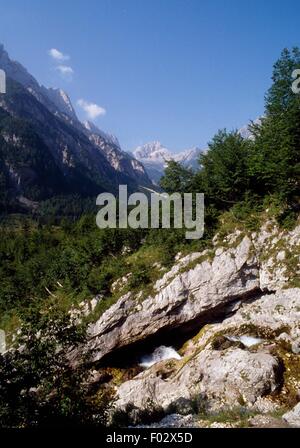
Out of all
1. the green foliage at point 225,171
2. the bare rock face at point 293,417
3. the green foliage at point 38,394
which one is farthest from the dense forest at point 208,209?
the bare rock face at point 293,417

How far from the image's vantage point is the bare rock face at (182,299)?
33312mm

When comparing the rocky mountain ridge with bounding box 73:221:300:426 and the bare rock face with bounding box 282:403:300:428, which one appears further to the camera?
the rocky mountain ridge with bounding box 73:221:300:426

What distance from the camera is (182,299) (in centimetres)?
3447

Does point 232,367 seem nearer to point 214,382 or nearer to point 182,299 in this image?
point 214,382

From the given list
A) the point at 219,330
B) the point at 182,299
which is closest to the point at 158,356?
the point at 182,299

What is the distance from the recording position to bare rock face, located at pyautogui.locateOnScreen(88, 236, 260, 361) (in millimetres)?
33312

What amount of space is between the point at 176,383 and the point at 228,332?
633 centimetres

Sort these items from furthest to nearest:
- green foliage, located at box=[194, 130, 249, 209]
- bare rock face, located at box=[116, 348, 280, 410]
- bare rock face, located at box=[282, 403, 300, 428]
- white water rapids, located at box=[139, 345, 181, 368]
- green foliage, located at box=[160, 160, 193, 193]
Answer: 1. green foliage, located at box=[160, 160, 193, 193]
2. green foliage, located at box=[194, 130, 249, 209]
3. white water rapids, located at box=[139, 345, 181, 368]
4. bare rock face, located at box=[116, 348, 280, 410]
5. bare rock face, located at box=[282, 403, 300, 428]

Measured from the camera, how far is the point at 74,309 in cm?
3841

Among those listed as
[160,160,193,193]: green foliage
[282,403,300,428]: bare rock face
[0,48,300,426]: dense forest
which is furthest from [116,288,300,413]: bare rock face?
[160,160,193,193]: green foliage

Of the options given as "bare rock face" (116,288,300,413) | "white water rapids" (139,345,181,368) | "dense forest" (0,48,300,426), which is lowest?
"white water rapids" (139,345,181,368)

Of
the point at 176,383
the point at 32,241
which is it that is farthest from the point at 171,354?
the point at 32,241

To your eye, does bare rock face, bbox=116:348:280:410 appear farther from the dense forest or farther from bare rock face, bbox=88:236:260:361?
the dense forest
